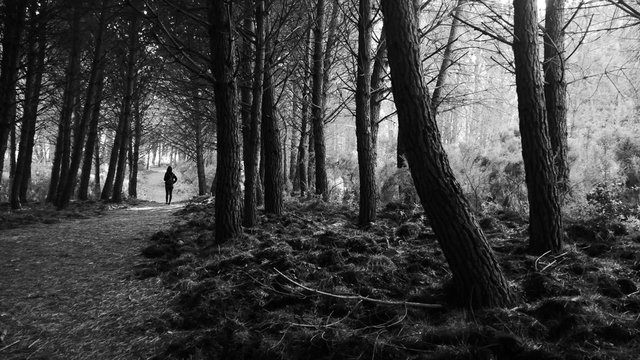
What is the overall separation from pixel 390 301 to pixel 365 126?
12.8 feet

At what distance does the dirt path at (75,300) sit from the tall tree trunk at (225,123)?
4.56 feet

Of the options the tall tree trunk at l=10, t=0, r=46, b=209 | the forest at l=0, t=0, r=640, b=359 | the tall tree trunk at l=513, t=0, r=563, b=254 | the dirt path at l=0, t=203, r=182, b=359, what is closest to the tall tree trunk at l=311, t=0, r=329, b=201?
the forest at l=0, t=0, r=640, b=359

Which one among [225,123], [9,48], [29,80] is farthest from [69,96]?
[225,123]

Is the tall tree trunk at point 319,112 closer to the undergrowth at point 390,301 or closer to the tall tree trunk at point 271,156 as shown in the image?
the tall tree trunk at point 271,156

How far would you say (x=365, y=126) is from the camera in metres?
6.68

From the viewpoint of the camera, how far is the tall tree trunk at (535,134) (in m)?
4.23

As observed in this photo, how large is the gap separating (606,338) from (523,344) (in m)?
0.53

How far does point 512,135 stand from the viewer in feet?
41.0

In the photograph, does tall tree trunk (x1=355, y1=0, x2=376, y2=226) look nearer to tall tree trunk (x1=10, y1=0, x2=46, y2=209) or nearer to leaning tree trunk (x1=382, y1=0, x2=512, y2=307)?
leaning tree trunk (x1=382, y1=0, x2=512, y2=307)

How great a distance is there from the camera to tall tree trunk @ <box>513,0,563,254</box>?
4230mm

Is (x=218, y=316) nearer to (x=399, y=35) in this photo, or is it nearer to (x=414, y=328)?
(x=414, y=328)

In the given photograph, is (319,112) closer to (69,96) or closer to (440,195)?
(440,195)

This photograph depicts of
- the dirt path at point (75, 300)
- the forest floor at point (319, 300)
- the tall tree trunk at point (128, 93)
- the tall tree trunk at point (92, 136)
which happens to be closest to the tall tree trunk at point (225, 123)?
the forest floor at point (319, 300)

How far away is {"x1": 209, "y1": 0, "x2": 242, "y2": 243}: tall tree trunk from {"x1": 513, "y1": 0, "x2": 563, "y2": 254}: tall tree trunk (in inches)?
151
